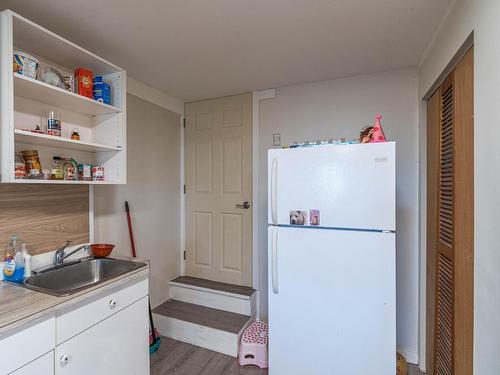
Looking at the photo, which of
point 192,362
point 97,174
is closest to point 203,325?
point 192,362

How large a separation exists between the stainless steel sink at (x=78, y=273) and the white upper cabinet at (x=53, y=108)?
20.9 inches

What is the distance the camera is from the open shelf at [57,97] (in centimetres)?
130

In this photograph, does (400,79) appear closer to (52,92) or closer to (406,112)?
(406,112)

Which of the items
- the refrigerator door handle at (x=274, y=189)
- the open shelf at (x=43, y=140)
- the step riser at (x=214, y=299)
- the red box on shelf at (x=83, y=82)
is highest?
the red box on shelf at (x=83, y=82)

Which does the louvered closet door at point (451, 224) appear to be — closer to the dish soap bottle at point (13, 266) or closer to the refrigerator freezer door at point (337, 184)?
the refrigerator freezer door at point (337, 184)

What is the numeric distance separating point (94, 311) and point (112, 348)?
27 centimetres

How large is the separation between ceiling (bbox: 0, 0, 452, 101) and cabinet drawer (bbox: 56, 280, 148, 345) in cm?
151

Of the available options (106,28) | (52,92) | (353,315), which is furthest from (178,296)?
(106,28)

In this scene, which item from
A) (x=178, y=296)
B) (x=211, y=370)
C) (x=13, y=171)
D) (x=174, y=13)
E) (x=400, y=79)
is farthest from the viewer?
(x=178, y=296)

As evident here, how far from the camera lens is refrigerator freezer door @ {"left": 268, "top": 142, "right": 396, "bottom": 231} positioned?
145 cm

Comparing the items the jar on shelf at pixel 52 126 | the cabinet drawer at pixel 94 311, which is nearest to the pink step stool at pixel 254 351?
the cabinet drawer at pixel 94 311

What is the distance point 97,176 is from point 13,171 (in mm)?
548

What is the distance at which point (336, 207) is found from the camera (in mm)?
1541

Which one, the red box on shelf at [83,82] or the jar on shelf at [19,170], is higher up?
the red box on shelf at [83,82]
